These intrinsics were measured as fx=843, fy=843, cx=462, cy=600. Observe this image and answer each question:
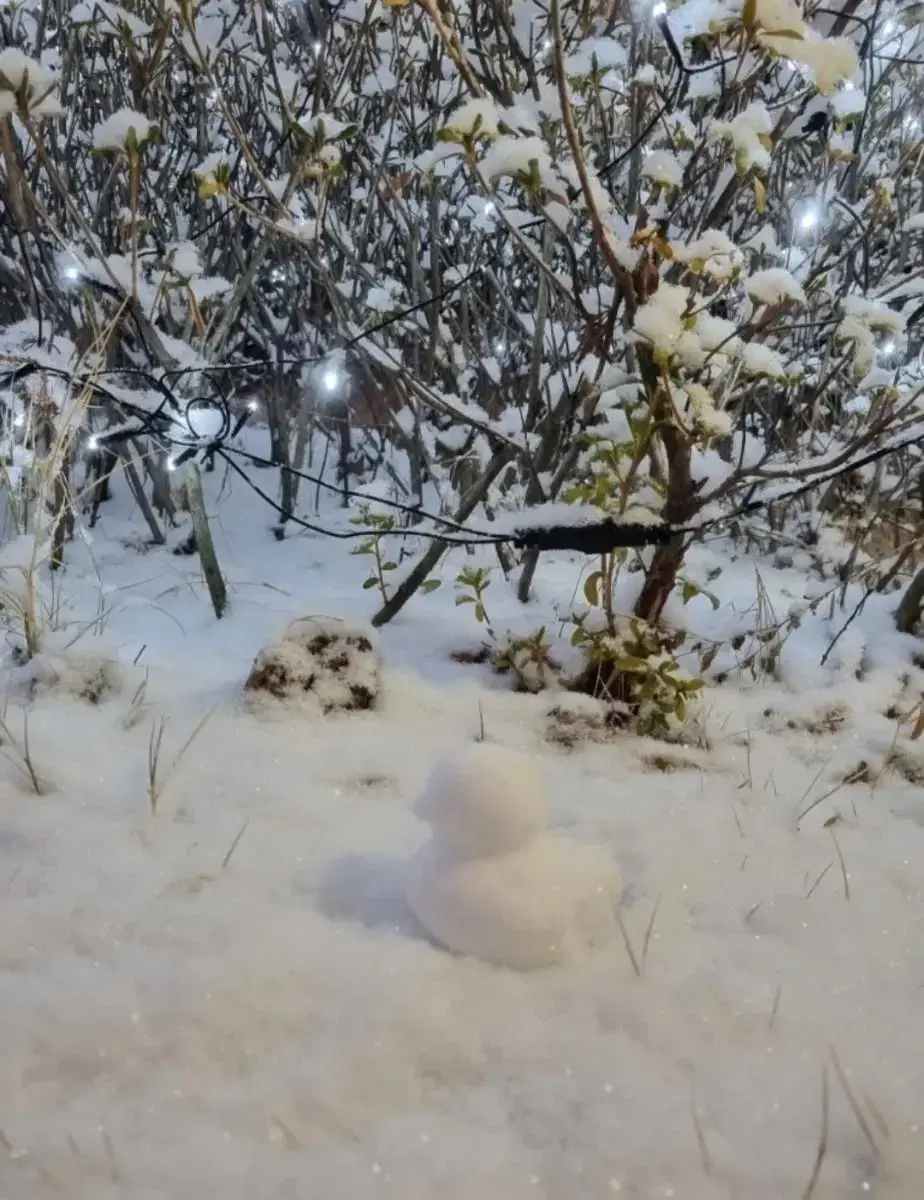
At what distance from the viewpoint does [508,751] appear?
114 cm

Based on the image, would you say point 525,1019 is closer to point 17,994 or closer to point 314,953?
point 314,953

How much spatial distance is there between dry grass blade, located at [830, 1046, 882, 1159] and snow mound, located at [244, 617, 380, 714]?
113 cm

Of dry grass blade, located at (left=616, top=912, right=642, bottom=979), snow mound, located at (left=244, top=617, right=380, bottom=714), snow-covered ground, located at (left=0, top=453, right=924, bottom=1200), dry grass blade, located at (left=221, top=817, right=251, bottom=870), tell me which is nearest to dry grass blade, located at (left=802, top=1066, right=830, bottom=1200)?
snow-covered ground, located at (left=0, top=453, right=924, bottom=1200)

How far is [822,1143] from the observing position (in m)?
0.84

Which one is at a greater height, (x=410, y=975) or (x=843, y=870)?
(x=843, y=870)

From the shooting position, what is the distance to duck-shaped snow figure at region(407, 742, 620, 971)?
3.51ft

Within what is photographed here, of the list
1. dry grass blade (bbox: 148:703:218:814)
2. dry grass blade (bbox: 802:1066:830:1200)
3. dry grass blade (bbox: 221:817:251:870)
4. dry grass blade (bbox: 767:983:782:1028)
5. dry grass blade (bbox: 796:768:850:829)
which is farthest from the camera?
dry grass blade (bbox: 796:768:850:829)

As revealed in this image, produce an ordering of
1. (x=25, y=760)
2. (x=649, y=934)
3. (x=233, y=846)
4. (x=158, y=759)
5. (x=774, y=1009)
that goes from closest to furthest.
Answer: (x=774, y=1009), (x=649, y=934), (x=233, y=846), (x=25, y=760), (x=158, y=759)

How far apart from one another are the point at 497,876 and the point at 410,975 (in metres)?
0.16

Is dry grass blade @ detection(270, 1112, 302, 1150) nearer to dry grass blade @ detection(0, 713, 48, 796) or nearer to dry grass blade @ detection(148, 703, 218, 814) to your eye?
dry grass blade @ detection(148, 703, 218, 814)

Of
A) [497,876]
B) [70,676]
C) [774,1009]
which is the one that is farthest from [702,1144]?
[70,676]

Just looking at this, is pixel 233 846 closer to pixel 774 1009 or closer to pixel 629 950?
pixel 629 950

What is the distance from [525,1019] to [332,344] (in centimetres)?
316

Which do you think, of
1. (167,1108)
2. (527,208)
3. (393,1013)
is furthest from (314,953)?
(527,208)
